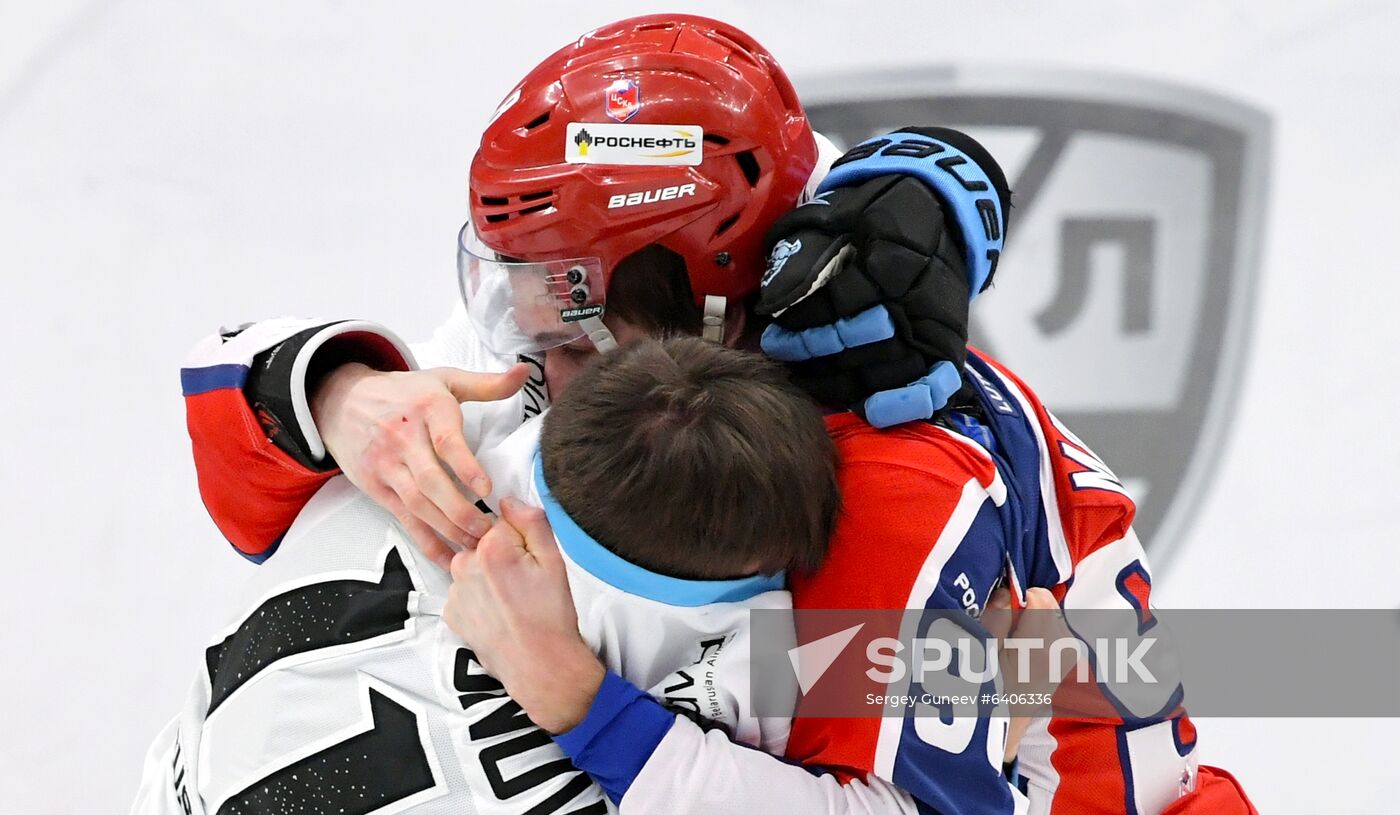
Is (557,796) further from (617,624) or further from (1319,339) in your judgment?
(1319,339)

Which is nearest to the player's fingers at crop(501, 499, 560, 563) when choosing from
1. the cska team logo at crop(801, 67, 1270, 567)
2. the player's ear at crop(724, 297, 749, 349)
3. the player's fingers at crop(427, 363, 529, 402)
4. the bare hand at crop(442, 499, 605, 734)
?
the bare hand at crop(442, 499, 605, 734)

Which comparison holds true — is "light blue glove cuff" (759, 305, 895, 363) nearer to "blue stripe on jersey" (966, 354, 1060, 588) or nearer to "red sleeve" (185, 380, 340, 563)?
"blue stripe on jersey" (966, 354, 1060, 588)

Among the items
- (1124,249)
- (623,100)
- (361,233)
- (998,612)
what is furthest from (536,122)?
(1124,249)

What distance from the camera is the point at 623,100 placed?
4.14ft

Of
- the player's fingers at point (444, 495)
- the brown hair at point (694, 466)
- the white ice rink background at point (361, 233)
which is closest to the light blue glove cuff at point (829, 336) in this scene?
the brown hair at point (694, 466)

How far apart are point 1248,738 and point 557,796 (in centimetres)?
162

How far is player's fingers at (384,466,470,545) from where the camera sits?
3.68 ft

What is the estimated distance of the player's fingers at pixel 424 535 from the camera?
1.16 meters

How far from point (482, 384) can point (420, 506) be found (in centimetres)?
16

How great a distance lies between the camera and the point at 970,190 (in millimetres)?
1220

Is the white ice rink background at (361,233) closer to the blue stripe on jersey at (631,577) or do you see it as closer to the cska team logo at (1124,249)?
the cska team logo at (1124,249)

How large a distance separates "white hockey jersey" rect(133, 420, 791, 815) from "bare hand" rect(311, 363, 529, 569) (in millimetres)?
49

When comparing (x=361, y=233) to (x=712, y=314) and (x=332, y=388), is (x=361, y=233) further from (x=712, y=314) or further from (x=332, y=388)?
(x=712, y=314)

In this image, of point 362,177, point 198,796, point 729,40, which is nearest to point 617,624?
point 198,796
